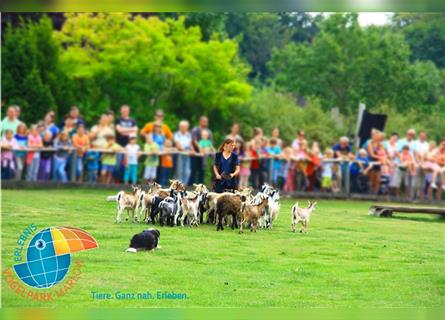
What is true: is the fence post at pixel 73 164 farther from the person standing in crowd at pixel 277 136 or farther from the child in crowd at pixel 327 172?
the child in crowd at pixel 327 172

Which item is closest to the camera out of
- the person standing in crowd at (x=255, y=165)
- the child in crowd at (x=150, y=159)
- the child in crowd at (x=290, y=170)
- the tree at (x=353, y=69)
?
the tree at (x=353, y=69)

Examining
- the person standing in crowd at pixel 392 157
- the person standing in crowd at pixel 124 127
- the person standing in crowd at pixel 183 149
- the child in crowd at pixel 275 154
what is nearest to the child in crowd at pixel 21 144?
the person standing in crowd at pixel 124 127

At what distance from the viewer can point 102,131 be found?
19.3 m

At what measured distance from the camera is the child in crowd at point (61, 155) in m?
18.7

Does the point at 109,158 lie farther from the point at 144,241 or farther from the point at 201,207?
the point at 144,241

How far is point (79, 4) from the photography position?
13.1 m

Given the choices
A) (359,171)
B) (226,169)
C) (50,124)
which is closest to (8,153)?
(50,124)

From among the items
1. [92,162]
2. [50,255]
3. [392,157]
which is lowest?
[50,255]

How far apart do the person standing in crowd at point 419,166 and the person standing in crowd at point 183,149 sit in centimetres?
348

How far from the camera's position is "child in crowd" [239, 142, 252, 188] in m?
16.6

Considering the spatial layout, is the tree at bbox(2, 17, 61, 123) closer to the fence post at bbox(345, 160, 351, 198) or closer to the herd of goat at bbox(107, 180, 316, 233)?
the herd of goat at bbox(107, 180, 316, 233)

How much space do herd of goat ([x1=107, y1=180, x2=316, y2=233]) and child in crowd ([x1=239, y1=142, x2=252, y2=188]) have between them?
20.1 inches

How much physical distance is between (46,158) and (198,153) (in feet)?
7.82

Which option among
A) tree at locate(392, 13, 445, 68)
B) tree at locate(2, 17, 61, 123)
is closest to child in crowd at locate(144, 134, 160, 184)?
tree at locate(2, 17, 61, 123)
